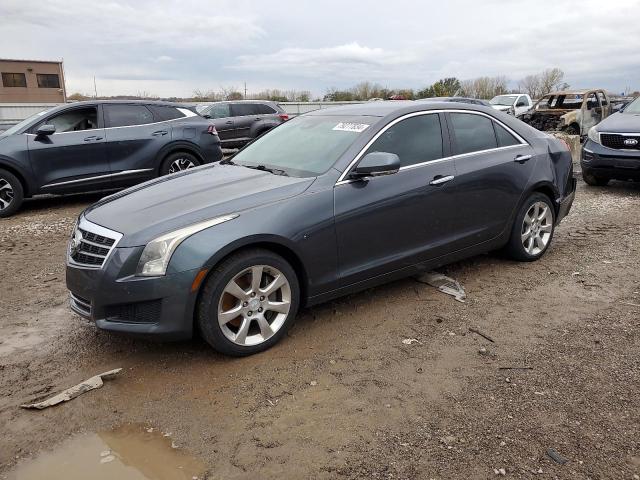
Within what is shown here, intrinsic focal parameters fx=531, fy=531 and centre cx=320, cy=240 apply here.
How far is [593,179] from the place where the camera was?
9648 mm

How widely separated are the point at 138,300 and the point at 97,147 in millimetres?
5931

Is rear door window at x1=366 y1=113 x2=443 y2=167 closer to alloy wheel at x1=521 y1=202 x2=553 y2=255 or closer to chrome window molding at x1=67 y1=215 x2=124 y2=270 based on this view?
alloy wheel at x1=521 y1=202 x2=553 y2=255

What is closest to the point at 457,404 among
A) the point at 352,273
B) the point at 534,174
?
the point at 352,273

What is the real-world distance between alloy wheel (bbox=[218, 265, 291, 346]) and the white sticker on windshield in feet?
4.58

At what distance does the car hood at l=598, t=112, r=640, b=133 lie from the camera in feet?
28.4

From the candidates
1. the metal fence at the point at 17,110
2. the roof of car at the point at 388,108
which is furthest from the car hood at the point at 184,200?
the metal fence at the point at 17,110

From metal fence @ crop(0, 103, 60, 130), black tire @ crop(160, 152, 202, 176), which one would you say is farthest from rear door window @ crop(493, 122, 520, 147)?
metal fence @ crop(0, 103, 60, 130)

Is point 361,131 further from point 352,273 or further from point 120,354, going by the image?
point 120,354

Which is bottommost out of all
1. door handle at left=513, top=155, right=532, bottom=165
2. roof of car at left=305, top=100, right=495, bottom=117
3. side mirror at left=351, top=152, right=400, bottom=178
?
door handle at left=513, top=155, right=532, bottom=165

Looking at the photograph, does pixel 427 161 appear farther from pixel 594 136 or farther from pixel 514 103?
pixel 514 103

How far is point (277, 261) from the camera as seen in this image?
11.4ft

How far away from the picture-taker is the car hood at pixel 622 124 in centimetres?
866

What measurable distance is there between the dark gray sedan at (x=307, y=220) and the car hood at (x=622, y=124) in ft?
14.5

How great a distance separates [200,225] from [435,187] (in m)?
2.00
